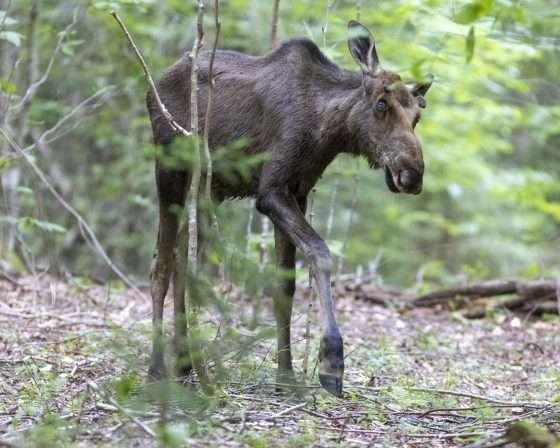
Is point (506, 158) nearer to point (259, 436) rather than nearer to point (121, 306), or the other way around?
point (121, 306)

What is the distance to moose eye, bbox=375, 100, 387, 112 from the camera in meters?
6.42

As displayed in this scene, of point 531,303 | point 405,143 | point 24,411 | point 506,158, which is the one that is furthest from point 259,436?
point 506,158

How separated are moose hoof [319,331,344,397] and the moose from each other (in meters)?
0.14

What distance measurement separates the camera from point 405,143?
6.16 m

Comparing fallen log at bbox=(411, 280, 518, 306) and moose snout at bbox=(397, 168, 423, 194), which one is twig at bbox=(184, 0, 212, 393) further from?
fallen log at bbox=(411, 280, 518, 306)

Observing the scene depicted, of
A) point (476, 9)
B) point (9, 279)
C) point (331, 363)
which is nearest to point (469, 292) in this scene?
point (9, 279)

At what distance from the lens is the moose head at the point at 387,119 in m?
6.07

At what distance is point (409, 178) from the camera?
5.99 meters

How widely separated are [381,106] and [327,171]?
621 cm

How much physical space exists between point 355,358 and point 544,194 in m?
11.2

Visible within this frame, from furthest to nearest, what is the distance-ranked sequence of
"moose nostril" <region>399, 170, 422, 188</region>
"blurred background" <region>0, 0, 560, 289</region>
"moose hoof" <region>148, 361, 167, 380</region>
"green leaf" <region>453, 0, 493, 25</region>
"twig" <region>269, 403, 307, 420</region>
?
"blurred background" <region>0, 0, 560, 289</region>
"moose nostril" <region>399, 170, 422, 188</region>
"moose hoof" <region>148, 361, 167, 380</region>
"twig" <region>269, 403, 307, 420</region>
"green leaf" <region>453, 0, 493, 25</region>

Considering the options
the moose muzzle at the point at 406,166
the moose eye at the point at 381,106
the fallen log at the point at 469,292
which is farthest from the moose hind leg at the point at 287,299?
the fallen log at the point at 469,292

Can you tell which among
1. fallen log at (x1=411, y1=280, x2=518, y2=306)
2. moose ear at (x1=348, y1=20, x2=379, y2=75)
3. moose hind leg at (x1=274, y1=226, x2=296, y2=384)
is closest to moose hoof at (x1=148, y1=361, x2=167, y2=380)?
moose hind leg at (x1=274, y1=226, x2=296, y2=384)

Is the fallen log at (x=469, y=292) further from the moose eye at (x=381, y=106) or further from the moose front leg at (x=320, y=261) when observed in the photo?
the moose eye at (x=381, y=106)
